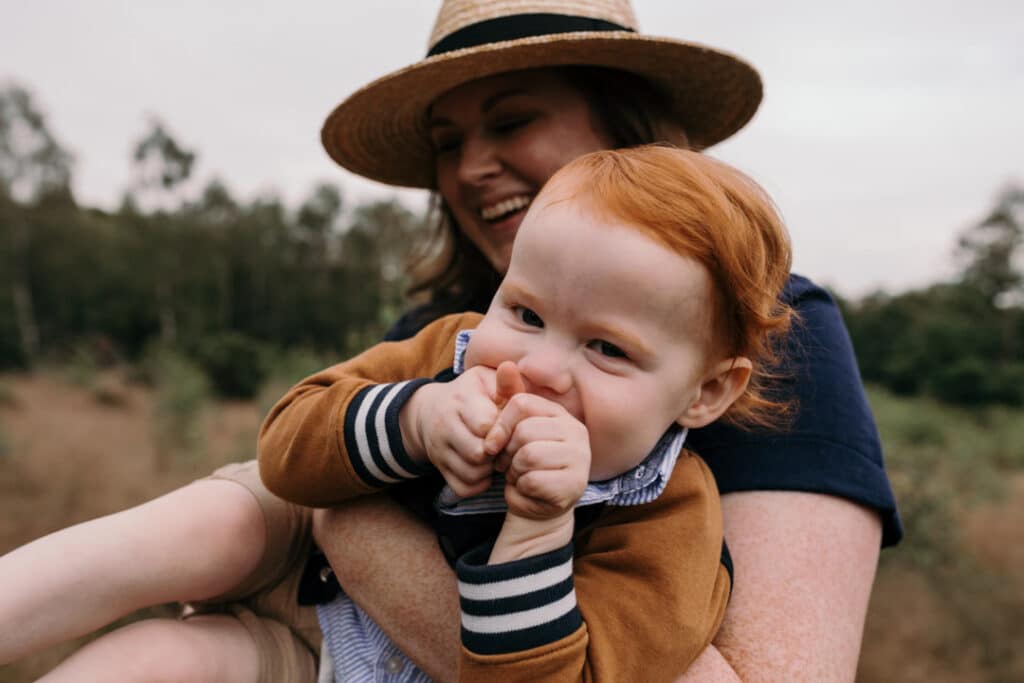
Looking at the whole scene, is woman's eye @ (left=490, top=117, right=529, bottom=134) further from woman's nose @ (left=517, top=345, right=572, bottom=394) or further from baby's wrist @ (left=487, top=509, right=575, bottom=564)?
baby's wrist @ (left=487, top=509, right=575, bottom=564)

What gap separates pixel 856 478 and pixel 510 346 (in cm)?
76

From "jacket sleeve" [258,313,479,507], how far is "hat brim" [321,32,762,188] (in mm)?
841

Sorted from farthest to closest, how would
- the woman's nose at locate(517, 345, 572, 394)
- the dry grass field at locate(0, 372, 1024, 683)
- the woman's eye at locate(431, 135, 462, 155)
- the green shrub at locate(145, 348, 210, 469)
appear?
the green shrub at locate(145, 348, 210, 469), the dry grass field at locate(0, 372, 1024, 683), the woman's eye at locate(431, 135, 462, 155), the woman's nose at locate(517, 345, 572, 394)

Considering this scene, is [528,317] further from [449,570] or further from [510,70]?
[510,70]

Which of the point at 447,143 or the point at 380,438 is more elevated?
the point at 447,143

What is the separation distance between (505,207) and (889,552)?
23.7 ft

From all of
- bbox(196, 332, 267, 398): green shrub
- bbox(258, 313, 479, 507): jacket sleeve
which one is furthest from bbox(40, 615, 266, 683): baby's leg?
bbox(196, 332, 267, 398): green shrub

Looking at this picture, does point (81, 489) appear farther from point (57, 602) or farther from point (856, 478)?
point (856, 478)

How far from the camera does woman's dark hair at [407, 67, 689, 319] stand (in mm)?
1952

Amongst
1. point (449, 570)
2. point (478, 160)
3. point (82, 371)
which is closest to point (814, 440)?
point (449, 570)

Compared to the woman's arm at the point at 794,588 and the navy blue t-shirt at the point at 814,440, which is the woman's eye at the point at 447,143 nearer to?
the navy blue t-shirt at the point at 814,440

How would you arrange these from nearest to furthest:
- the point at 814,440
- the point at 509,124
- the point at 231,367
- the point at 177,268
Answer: the point at 814,440
the point at 509,124
the point at 231,367
the point at 177,268

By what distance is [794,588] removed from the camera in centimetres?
125

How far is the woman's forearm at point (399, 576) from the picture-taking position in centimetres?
122
